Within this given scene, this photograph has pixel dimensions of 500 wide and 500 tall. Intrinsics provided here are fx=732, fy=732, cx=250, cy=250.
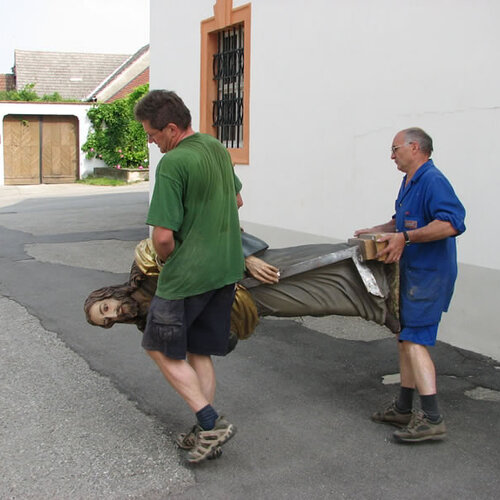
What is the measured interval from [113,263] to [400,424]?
6.43 meters

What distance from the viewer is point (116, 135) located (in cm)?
2641

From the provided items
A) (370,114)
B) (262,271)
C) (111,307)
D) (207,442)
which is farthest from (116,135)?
(207,442)

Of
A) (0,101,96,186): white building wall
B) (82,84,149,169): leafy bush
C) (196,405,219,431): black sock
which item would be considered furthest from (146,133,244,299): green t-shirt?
(0,101,96,186): white building wall

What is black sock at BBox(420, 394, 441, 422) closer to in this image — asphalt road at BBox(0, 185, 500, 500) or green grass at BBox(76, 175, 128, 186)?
asphalt road at BBox(0, 185, 500, 500)

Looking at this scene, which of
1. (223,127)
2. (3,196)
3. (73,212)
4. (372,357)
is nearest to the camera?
(372,357)

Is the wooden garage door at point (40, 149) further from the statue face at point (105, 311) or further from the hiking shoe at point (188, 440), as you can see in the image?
the hiking shoe at point (188, 440)

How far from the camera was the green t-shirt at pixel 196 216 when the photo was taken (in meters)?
3.42

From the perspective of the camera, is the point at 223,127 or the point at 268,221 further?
the point at 223,127

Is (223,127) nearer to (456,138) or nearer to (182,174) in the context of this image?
(456,138)

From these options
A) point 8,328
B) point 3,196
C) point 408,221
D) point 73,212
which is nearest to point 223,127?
point 8,328

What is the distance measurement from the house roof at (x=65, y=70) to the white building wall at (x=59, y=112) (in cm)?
1023

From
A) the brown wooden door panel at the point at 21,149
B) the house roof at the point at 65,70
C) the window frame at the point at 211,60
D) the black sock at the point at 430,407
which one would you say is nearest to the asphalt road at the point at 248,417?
the black sock at the point at 430,407

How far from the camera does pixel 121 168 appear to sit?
1033 inches

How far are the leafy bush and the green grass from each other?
0.73 m
